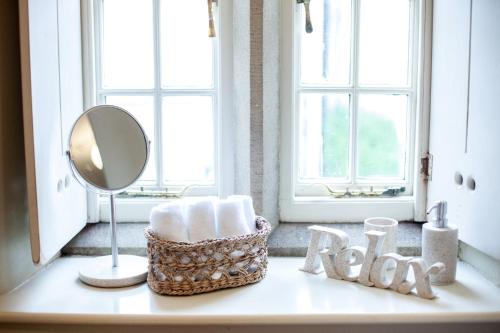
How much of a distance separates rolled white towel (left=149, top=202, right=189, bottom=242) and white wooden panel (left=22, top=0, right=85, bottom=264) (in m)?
0.24

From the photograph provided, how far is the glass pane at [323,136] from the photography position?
158cm

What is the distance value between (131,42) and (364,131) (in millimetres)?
749

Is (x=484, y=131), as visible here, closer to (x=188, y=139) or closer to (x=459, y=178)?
(x=459, y=178)

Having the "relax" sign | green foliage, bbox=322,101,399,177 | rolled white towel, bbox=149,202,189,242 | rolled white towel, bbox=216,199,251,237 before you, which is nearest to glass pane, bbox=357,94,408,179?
green foliage, bbox=322,101,399,177

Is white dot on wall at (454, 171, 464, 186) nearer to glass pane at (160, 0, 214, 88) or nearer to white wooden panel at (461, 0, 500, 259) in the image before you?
white wooden panel at (461, 0, 500, 259)

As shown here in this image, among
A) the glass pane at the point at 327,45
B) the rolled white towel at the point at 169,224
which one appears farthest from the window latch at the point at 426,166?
the rolled white towel at the point at 169,224

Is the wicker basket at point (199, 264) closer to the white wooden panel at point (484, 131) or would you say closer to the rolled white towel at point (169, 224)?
the rolled white towel at point (169, 224)

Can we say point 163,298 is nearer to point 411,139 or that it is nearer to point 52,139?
point 52,139

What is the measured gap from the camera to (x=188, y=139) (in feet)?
5.25

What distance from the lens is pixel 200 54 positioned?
158 centimetres

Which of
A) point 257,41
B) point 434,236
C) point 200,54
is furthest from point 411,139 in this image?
point 200,54

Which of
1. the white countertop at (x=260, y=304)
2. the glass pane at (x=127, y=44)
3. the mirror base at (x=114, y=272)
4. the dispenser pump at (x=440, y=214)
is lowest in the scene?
the white countertop at (x=260, y=304)

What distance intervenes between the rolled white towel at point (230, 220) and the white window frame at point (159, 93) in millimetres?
280

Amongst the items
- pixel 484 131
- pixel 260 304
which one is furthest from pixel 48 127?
pixel 484 131
